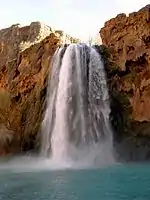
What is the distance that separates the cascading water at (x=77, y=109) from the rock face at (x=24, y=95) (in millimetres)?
1092

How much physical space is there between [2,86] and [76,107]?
812 cm

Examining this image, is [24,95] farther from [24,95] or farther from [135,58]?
[135,58]

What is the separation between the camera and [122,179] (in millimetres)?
16984

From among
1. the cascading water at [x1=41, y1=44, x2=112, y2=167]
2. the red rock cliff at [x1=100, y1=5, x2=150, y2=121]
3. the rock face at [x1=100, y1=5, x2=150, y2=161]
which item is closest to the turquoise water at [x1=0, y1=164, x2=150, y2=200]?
the cascading water at [x1=41, y1=44, x2=112, y2=167]

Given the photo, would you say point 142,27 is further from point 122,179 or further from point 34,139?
point 122,179

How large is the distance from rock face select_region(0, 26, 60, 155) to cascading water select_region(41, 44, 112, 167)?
109cm

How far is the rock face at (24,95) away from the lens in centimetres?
3144

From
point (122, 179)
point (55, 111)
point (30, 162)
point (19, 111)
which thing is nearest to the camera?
point (122, 179)

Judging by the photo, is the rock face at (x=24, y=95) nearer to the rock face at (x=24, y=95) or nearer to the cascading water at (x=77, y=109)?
the rock face at (x=24, y=95)

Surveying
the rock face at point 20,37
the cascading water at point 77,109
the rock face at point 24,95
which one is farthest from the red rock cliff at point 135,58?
the rock face at point 20,37

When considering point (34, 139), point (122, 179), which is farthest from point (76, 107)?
point (122, 179)

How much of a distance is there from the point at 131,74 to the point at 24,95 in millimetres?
8890

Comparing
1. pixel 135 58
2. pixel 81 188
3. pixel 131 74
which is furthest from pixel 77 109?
pixel 81 188

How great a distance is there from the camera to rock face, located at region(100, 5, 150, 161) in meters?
29.2
